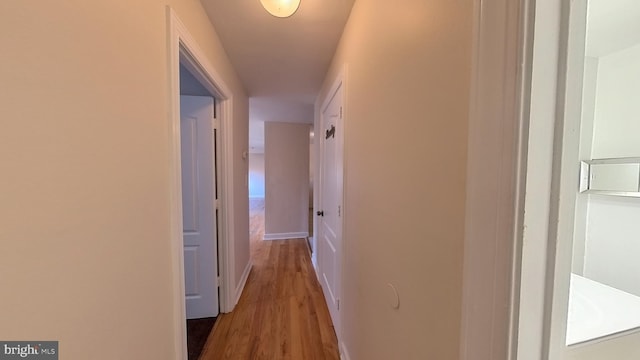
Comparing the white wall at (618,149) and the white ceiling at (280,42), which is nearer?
the white wall at (618,149)

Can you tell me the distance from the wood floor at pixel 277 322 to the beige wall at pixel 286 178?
143 cm

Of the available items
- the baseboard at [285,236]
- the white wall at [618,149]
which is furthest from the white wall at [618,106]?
the baseboard at [285,236]

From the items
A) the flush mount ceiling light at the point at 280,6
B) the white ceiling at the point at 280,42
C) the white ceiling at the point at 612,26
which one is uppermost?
the white ceiling at the point at 280,42

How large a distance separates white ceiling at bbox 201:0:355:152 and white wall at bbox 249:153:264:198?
8.22 metres

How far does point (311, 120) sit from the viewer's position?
14.7 ft

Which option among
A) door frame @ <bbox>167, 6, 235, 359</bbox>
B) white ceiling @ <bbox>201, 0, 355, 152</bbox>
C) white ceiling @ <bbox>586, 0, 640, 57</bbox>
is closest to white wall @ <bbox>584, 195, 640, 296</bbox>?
white ceiling @ <bbox>586, 0, 640, 57</bbox>

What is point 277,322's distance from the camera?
2.10 m

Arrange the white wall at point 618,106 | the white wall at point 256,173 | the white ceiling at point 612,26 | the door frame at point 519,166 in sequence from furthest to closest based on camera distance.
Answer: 1. the white wall at point 256,173
2. the white wall at point 618,106
3. the white ceiling at point 612,26
4. the door frame at point 519,166

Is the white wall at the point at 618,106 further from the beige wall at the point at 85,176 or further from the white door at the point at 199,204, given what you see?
the white door at the point at 199,204

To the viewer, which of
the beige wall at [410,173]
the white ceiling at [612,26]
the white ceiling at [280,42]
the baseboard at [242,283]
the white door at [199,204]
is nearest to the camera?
the beige wall at [410,173]

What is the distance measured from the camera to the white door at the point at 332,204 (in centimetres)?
187

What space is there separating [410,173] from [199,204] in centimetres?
189

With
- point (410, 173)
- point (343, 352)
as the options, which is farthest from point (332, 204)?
point (410, 173)

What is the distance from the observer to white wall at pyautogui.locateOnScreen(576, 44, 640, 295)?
48.1 inches
